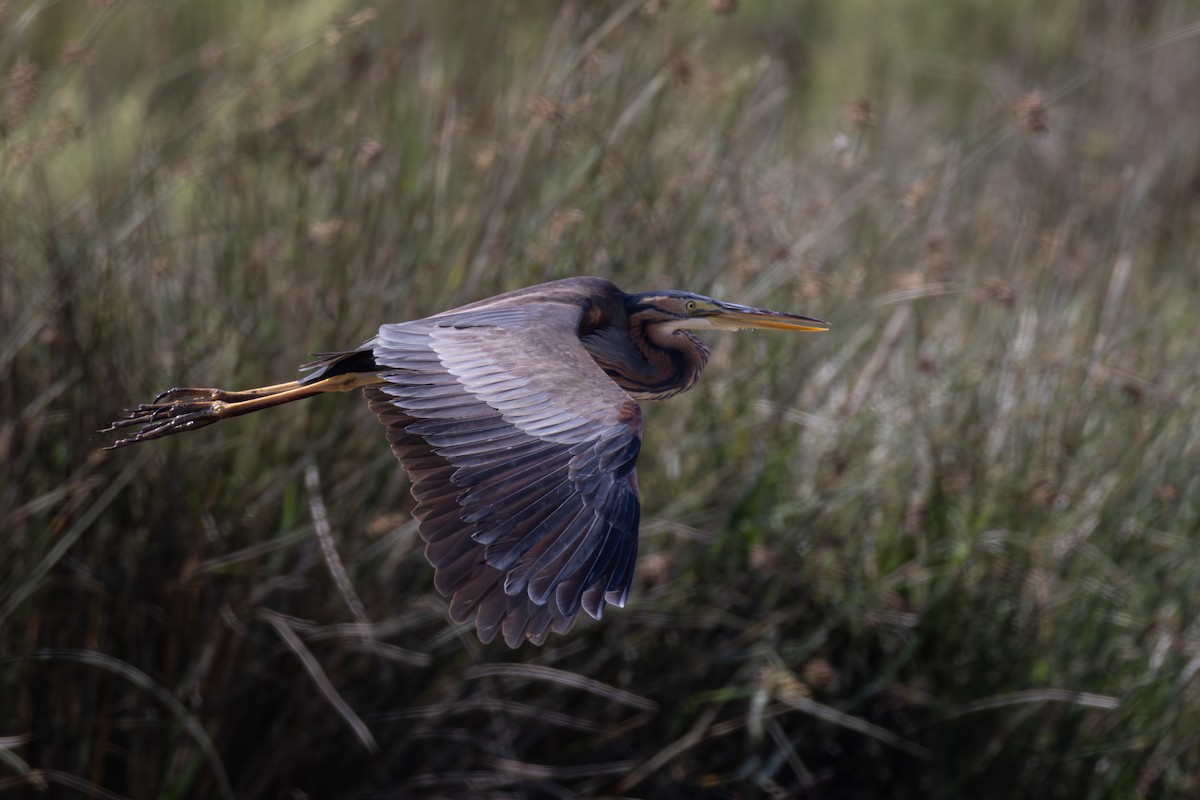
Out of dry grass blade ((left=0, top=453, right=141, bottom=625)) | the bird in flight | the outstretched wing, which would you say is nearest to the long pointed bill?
the bird in flight

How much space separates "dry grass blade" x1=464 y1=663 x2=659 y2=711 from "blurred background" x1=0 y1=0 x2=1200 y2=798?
0.08 feet

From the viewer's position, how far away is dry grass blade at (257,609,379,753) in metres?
4.14

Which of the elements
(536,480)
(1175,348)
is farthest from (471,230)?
(1175,348)

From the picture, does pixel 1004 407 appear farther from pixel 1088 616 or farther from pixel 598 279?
pixel 598 279

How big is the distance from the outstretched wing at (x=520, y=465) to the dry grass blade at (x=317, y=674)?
730mm

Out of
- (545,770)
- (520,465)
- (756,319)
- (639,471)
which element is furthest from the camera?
(639,471)

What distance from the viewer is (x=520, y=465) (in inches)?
128

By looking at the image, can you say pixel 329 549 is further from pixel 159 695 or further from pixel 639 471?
pixel 639 471

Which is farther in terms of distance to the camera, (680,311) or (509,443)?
(680,311)

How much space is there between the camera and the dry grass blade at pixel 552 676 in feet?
14.2

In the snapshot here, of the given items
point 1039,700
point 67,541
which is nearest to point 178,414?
point 67,541

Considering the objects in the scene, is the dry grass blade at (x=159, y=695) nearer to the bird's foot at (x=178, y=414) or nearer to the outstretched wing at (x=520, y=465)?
the bird's foot at (x=178, y=414)

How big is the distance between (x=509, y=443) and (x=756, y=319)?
49.0 inches

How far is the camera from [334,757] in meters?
4.55
